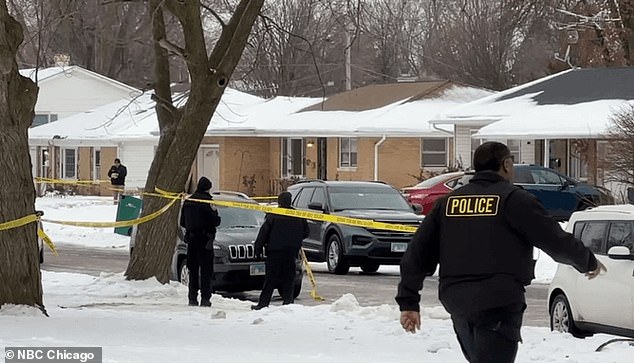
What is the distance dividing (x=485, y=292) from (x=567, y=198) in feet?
84.2

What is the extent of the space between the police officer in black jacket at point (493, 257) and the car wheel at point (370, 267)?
1478 cm

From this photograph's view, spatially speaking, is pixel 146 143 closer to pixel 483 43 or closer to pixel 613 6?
pixel 483 43

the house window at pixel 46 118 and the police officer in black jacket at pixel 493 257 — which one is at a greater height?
the house window at pixel 46 118

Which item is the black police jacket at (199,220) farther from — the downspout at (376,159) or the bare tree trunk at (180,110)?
the downspout at (376,159)

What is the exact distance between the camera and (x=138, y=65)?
73.2m

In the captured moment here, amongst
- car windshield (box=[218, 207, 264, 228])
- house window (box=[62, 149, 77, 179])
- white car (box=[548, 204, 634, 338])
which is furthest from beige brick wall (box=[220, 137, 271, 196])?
white car (box=[548, 204, 634, 338])

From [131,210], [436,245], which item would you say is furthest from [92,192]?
[436,245]

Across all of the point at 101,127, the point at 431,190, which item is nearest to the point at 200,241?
the point at 431,190

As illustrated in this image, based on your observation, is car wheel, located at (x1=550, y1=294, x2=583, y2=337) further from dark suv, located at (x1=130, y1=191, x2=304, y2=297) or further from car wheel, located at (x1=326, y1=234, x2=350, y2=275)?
car wheel, located at (x1=326, y1=234, x2=350, y2=275)

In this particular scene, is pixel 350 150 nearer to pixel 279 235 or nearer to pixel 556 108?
pixel 556 108

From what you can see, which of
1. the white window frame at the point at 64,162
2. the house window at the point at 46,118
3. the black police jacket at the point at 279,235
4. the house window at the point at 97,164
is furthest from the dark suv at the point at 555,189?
the house window at the point at 46,118

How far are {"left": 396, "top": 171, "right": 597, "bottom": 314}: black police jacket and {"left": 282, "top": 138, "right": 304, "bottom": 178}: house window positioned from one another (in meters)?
40.3

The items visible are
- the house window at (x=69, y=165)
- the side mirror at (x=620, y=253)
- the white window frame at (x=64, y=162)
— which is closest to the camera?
the side mirror at (x=620, y=253)

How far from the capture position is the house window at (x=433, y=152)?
139 feet
